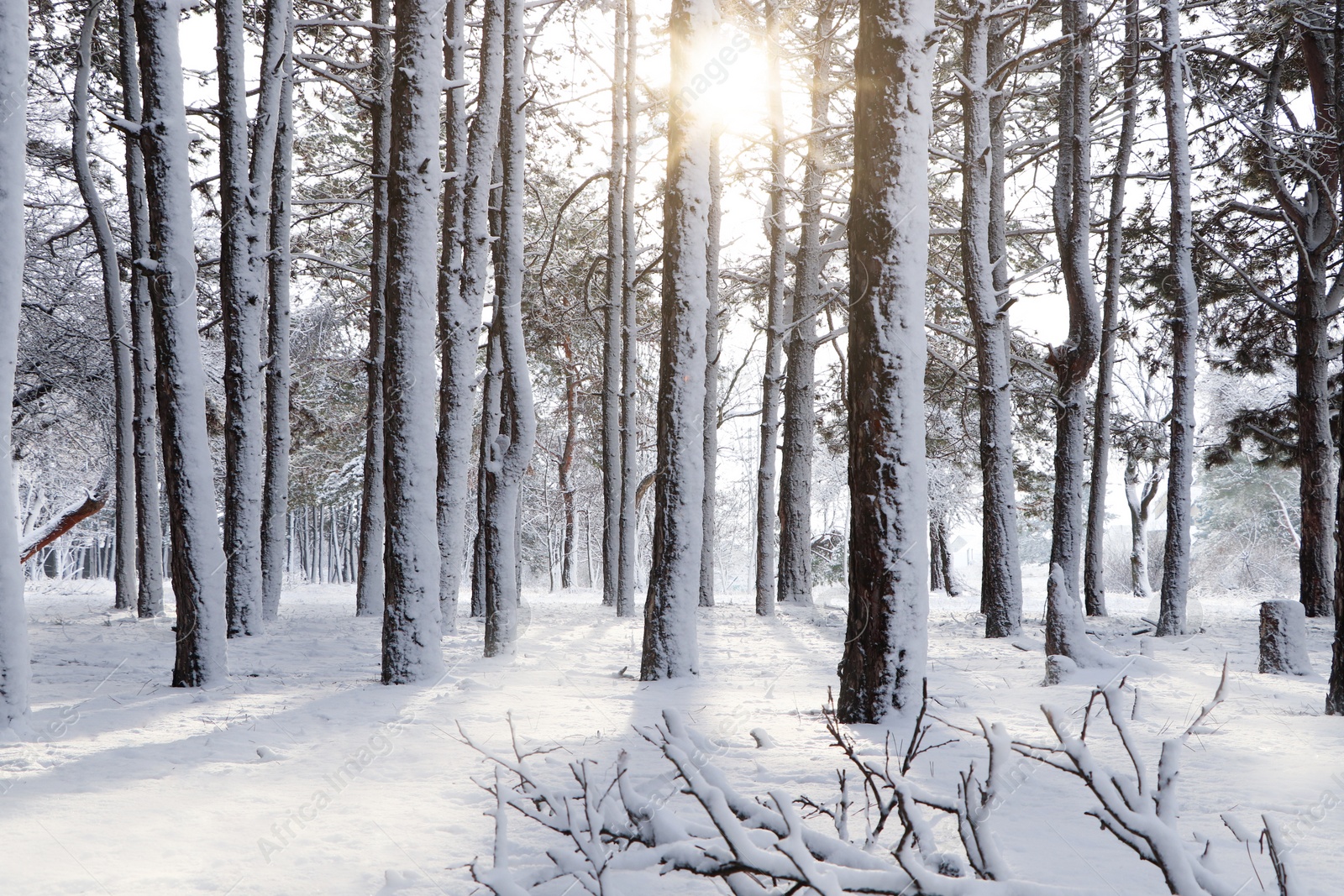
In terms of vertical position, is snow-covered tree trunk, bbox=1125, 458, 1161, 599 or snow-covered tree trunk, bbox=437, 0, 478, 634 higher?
snow-covered tree trunk, bbox=437, 0, 478, 634

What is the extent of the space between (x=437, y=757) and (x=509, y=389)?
5246mm

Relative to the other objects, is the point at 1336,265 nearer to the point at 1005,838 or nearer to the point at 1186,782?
the point at 1186,782

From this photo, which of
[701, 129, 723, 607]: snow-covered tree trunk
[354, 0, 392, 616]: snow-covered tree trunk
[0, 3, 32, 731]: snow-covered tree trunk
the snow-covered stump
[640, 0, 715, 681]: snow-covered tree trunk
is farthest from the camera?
[701, 129, 723, 607]: snow-covered tree trunk

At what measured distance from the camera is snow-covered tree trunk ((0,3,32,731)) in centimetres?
479

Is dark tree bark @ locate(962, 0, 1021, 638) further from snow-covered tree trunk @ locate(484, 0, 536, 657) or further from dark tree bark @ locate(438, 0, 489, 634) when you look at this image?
dark tree bark @ locate(438, 0, 489, 634)

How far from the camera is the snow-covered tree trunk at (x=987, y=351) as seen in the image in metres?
10.5

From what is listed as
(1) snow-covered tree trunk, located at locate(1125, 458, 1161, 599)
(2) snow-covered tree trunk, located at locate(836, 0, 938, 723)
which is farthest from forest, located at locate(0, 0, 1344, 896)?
(1) snow-covered tree trunk, located at locate(1125, 458, 1161, 599)

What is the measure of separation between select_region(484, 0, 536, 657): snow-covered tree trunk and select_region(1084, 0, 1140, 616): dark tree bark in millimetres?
8633

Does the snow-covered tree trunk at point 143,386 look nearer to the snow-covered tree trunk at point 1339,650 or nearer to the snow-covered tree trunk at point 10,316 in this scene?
the snow-covered tree trunk at point 10,316

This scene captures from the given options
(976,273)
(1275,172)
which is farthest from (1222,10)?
(976,273)

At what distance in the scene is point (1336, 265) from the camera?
13539 millimetres

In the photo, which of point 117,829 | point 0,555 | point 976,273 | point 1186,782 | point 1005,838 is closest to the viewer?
point 1005,838

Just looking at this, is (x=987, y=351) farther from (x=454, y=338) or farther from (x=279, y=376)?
(x=279, y=376)

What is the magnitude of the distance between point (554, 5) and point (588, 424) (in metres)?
16.5
